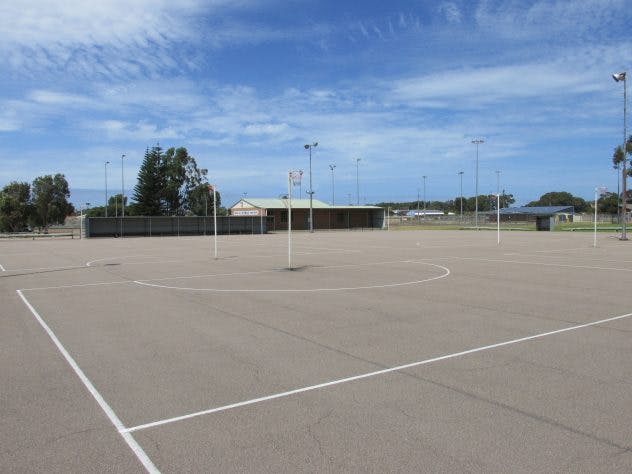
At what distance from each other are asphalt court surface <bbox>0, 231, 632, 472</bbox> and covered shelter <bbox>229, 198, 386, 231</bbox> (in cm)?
6961

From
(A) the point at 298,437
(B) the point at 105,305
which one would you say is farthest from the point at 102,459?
(B) the point at 105,305

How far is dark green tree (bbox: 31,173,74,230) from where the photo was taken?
9375 cm

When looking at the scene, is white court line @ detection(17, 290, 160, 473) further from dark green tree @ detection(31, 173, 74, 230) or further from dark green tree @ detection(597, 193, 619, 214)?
dark green tree @ detection(597, 193, 619, 214)

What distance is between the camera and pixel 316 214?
85.9m

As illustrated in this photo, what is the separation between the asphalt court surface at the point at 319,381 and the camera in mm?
4305

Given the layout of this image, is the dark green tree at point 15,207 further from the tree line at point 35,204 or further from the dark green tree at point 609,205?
the dark green tree at point 609,205

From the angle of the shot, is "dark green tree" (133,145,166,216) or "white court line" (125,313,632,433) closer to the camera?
"white court line" (125,313,632,433)

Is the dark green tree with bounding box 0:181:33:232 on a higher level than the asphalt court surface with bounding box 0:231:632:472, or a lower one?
higher

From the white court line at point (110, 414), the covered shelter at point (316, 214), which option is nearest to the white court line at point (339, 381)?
the white court line at point (110, 414)

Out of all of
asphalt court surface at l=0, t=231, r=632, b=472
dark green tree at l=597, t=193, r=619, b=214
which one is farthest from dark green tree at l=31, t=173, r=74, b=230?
dark green tree at l=597, t=193, r=619, b=214

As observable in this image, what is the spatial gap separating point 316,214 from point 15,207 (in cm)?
4973

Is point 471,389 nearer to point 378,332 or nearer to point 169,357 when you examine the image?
point 378,332

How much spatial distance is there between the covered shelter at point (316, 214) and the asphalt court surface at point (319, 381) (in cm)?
6961

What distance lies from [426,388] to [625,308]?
6.97m
